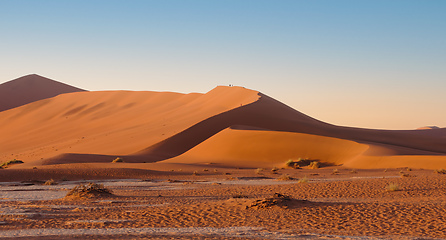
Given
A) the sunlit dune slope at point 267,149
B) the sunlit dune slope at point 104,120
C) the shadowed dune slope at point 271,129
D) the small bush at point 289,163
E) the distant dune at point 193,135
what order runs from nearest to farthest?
the small bush at point 289,163 → the sunlit dune slope at point 267,149 → the distant dune at point 193,135 → the shadowed dune slope at point 271,129 → the sunlit dune slope at point 104,120

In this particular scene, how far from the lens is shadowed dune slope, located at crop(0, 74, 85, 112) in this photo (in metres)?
116

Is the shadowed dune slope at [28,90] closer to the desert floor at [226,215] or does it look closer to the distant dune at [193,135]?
the distant dune at [193,135]

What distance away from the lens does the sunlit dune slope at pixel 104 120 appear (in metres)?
63.7

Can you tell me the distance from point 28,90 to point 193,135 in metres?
77.2

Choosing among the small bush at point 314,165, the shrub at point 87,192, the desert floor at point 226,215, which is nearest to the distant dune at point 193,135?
the small bush at point 314,165

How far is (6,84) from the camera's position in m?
127

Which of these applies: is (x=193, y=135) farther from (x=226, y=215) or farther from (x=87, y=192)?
(x=226, y=215)

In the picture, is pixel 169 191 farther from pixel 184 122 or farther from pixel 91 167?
pixel 184 122

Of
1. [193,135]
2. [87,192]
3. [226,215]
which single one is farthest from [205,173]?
[193,135]

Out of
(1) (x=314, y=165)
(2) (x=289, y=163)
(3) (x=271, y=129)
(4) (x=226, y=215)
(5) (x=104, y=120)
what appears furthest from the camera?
(5) (x=104, y=120)

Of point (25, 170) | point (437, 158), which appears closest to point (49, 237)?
point (25, 170)

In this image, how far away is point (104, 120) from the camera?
8456cm

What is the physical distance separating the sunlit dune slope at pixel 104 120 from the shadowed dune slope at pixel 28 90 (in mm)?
14778

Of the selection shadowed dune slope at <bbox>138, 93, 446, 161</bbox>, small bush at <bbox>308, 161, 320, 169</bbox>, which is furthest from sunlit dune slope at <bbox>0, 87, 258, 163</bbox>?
small bush at <bbox>308, 161, 320, 169</bbox>
